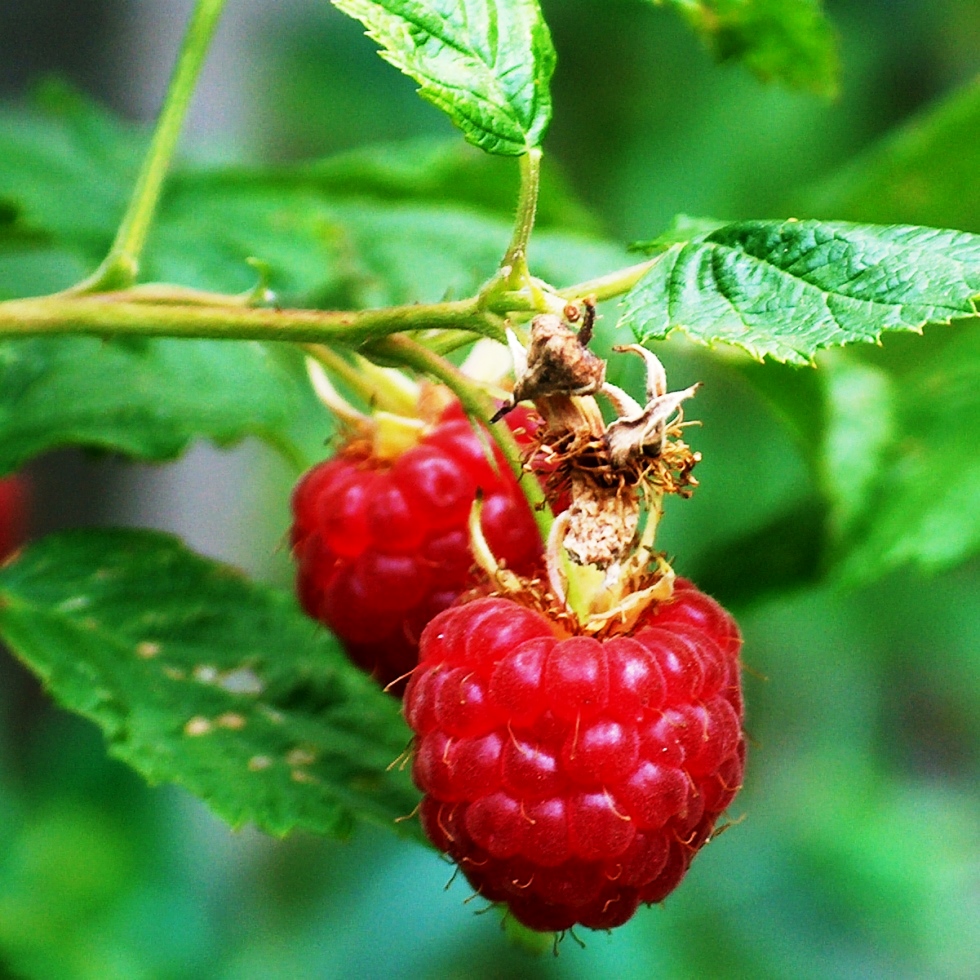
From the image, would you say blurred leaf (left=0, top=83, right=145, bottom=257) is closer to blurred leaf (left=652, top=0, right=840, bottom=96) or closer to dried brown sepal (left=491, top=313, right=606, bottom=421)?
blurred leaf (left=652, top=0, right=840, bottom=96)

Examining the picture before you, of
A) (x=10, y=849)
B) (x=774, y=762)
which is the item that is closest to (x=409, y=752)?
(x=10, y=849)

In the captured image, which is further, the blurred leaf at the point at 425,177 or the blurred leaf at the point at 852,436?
the blurred leaf at the point at 425,177

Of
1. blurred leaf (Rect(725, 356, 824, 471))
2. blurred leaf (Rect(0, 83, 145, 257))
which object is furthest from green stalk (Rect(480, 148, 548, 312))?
blurred leaf (Rect(0, 83, 145, 257))

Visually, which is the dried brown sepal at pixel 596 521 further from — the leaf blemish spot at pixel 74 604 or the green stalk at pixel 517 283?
the leaf blemish spot at pixel 74 604

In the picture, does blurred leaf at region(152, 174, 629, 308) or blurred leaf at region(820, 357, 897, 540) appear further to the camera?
blurred leaf at region(152, 174, 629, 308)

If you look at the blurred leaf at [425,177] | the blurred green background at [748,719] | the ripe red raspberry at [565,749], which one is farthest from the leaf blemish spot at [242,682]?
the blurred leaf at [425,177]

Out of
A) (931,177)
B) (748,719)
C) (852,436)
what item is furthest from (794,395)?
(748,719)
